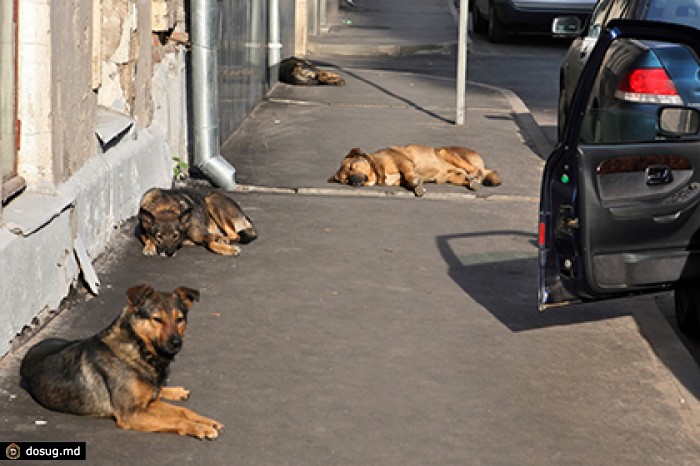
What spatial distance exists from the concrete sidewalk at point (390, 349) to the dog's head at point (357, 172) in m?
0.11

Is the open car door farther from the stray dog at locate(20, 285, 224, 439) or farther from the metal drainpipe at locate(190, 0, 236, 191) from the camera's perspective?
the metal drainpipe at locate(190, 0, 236, 191)

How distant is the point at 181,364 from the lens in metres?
7.30

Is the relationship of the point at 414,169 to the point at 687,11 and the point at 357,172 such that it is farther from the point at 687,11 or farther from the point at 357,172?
the point at 687,11

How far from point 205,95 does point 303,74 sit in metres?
6.79

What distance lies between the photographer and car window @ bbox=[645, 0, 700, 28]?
11.5 m

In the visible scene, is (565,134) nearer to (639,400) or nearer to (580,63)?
(639,400)

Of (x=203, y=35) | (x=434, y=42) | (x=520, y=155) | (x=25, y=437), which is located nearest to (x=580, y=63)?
(x=520, y=155)

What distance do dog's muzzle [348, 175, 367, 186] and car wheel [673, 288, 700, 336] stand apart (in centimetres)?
426

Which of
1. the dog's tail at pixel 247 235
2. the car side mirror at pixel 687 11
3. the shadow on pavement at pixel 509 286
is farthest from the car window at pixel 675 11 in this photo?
the dog's tail at pixel 247 235

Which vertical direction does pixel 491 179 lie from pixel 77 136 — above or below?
below

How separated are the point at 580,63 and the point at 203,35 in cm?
416

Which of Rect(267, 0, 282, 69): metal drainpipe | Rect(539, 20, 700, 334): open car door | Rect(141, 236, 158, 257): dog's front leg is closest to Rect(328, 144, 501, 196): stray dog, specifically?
Rect(141, 236, 158, 257): dog's front leg

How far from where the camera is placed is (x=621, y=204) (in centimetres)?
720

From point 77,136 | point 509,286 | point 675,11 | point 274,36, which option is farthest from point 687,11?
point 274,36
